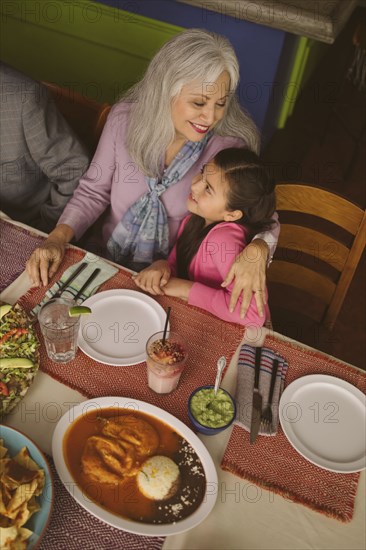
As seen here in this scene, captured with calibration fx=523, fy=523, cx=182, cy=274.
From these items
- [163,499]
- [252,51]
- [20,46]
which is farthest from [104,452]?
[20,46]

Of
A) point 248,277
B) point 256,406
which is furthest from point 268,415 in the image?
point 248,277

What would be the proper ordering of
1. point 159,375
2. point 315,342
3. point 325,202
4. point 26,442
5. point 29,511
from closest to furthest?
point 29,511, point 26,442, point 159,375, point 325,202, point 315,342

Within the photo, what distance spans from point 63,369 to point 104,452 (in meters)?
0.26

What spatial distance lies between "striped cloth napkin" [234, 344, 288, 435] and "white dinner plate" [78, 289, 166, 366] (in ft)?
0.79

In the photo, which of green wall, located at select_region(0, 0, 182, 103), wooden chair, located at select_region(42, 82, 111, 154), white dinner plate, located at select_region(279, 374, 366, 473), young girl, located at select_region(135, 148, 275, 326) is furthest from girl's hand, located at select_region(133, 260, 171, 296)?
green wall, located at select_region(0, 0, 182, 103)

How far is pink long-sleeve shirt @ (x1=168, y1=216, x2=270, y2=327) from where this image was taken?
1.43m

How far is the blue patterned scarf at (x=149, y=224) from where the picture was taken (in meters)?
1.77

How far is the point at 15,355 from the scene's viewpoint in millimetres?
1231

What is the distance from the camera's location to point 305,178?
3625 millimetres

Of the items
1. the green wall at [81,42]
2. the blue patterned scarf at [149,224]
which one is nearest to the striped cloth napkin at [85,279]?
the blue patterned scarf at [149,224]

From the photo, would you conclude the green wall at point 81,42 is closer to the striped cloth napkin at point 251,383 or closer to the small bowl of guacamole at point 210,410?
the striped cloth napkin at point 251,383

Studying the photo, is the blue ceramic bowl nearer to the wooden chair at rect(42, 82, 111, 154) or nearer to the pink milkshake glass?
the pink milkshake glass

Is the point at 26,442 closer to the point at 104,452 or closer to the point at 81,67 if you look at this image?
the point at 104,452

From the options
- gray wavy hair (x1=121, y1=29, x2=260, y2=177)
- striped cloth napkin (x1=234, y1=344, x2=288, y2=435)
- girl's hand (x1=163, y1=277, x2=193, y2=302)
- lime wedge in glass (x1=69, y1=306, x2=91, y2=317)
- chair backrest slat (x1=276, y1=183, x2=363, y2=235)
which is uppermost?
gray wavy hair (x1=121, y1=29, x2=260, y2=177)
